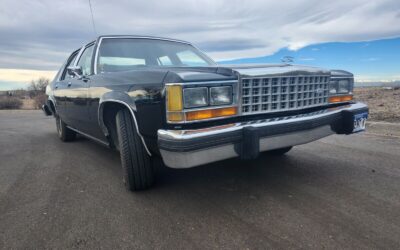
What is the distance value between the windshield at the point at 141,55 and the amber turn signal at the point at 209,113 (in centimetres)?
152

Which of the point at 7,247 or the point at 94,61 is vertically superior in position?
the point at 94,61

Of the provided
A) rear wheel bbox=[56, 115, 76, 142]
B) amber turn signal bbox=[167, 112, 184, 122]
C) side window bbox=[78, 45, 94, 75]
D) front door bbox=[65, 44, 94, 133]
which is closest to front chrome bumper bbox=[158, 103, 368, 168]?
amber turn signal bbox=[167, 112, 184, 122]

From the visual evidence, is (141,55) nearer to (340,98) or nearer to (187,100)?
(187,100)

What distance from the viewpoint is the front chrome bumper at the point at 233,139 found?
2.29 m

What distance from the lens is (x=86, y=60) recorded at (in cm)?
429

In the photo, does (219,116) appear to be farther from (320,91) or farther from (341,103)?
(341,103)

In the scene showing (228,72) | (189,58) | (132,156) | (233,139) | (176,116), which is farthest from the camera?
(189,58)

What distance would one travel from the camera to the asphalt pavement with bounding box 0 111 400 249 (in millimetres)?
2146

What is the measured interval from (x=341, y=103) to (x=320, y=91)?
0.44 m

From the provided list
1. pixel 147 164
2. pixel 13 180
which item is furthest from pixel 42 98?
pixel 147 164

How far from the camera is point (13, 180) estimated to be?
11.7 ft

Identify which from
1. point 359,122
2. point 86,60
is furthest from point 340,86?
point 86,60

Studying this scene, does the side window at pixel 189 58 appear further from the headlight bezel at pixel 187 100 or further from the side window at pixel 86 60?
the headlight bezel at pixel 187 100

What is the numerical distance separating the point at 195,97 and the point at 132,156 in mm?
867
